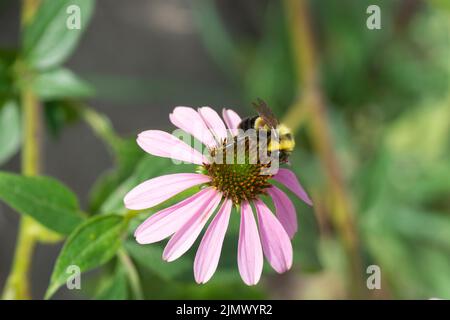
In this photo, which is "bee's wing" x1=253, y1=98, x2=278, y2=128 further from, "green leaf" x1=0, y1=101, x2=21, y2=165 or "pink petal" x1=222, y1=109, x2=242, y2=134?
"green leaf" x1=0, y1=101, x2=21, y2=165

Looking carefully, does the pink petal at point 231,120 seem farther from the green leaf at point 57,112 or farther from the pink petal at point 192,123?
the green leaf at point 57,112

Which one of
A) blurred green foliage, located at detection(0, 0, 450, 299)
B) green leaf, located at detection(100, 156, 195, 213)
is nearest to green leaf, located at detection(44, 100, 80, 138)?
blurred green foliage, located at detection(0, 0, 450, 299)

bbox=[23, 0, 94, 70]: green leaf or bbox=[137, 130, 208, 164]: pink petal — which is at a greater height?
bbox=[23, 0, 94, 70]: green leaf

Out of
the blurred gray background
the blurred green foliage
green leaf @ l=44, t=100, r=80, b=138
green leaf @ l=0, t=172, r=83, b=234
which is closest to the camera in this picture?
green leaf @ l=0, t=172, r=83, b=234

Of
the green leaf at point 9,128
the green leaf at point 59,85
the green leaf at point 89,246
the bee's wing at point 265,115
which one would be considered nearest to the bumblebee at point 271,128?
the bee's wing at point 265,115

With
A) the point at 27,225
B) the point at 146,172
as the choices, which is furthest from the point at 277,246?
the point at 27,225

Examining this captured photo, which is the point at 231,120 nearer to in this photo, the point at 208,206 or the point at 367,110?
the point at 208,206
